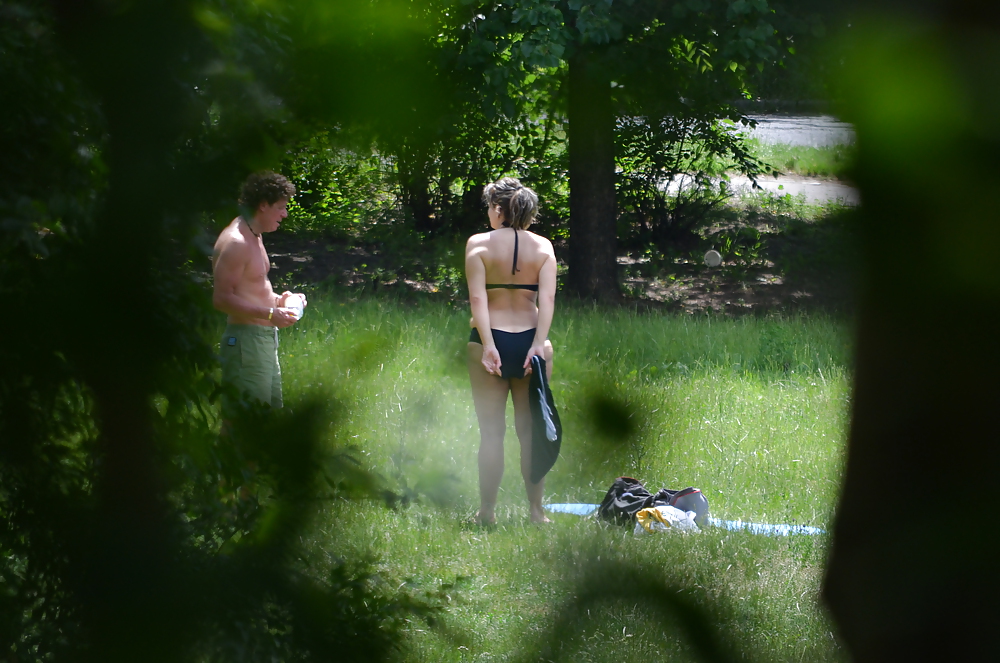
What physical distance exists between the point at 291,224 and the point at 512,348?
3.64 metres

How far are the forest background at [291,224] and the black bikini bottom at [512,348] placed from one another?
10.9ft

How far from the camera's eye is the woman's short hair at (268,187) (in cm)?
100

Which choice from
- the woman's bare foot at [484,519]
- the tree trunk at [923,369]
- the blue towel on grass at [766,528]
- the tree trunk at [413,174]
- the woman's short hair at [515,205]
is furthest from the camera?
the woman's short hair at [515,205]

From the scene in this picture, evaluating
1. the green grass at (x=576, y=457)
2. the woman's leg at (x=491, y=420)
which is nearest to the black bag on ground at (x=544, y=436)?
the green grass at (x=576, y=457)

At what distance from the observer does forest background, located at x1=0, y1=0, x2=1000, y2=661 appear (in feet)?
2.07

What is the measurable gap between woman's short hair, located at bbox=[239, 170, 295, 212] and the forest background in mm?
35

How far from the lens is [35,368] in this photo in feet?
3.56

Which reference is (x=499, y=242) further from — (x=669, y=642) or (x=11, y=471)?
(x=669, y=642)

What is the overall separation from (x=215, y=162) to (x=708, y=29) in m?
0.55

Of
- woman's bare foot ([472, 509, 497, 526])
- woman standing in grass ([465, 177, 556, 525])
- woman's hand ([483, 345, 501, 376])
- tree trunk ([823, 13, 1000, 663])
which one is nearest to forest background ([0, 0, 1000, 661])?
tree trunk ([823, 13, 1000, 663])

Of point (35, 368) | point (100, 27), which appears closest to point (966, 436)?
point (100, 27)

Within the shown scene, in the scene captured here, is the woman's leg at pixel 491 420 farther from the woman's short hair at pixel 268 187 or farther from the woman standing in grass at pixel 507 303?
the woman's short hair at pixel 268 187

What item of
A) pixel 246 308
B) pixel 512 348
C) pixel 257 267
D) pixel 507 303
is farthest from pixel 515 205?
pixel 246 308

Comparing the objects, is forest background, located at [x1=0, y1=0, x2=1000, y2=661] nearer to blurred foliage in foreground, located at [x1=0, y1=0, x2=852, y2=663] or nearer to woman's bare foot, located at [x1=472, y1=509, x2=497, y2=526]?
blurred foliage in foreground, located at [x1=0, y1=0, x2=852, y2=663]
